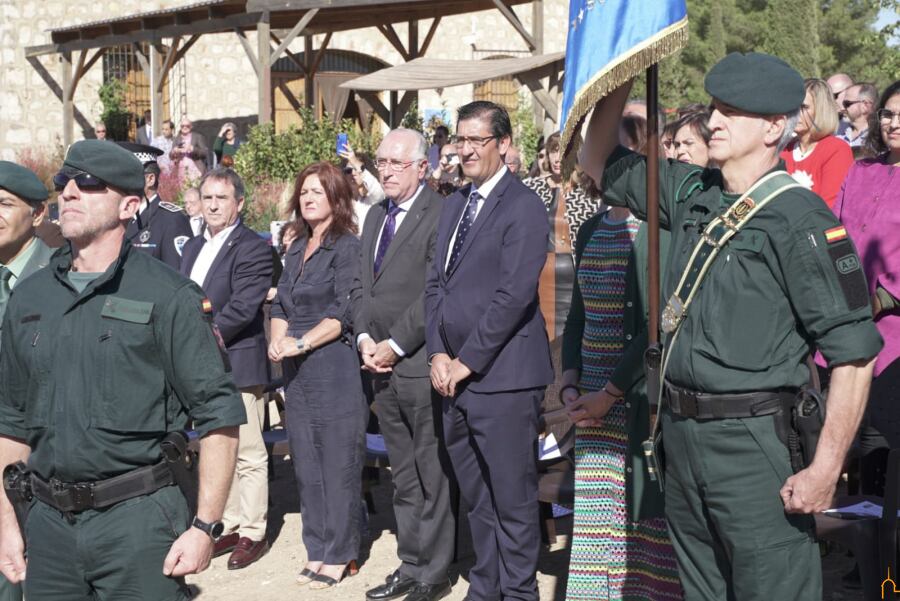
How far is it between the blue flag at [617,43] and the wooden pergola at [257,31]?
52.2 feet

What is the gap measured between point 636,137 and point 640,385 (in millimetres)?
982

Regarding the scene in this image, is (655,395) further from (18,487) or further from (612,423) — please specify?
(18,487)

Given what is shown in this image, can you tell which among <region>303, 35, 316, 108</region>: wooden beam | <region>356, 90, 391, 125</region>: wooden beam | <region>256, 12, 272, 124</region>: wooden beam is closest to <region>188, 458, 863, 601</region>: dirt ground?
<region>256, 12, 272, 124</region>: wooden beam

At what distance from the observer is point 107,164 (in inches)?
144

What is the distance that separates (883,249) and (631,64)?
2.17 metres

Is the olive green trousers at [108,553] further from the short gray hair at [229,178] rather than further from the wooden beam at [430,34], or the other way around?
the wooden beam at [430,34]

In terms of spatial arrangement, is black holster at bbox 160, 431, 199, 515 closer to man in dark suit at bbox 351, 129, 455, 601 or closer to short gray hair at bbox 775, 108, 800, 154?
short gray hair at bbox 775, 108, 800, 154

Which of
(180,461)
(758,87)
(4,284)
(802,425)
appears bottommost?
(180,461)

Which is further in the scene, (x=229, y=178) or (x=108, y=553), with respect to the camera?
(x=229, y=178)

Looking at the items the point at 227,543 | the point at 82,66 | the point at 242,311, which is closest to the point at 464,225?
the point at 242,311

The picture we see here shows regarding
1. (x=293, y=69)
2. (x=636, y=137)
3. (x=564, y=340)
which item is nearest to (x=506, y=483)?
(x=564, y=340)

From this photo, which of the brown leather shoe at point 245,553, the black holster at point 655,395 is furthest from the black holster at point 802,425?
the brown leather shoe at point 245,553

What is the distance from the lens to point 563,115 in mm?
4207

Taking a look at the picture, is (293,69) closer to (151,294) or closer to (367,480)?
(367,480)
